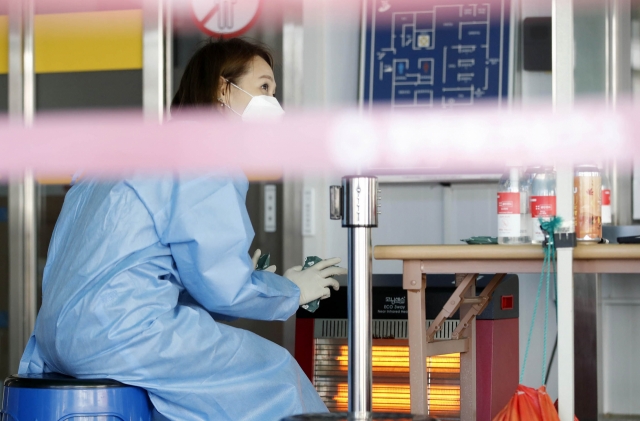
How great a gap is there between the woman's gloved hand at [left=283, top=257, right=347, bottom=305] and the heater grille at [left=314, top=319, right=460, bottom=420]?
0.64m

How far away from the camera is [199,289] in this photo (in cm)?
164

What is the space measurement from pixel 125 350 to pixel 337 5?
2.29 metres

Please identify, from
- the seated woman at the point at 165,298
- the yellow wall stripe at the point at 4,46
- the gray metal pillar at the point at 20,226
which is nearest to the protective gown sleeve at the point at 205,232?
the seated woman at the point at 165,298

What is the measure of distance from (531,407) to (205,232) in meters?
0.73

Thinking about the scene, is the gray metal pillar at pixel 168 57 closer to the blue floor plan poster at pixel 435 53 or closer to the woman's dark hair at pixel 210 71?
the blue floor plan poster at pixel 435 53

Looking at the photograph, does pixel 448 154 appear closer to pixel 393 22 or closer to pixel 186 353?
pixel 393 22

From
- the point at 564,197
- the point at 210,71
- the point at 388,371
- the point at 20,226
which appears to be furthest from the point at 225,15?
the point at 564,197

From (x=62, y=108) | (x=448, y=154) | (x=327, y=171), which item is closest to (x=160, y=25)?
(x=62, y=108)

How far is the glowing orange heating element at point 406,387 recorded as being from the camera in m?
2.42

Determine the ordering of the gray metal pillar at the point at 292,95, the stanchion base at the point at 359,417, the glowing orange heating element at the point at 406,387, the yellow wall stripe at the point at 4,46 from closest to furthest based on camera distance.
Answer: the stanchion base at the point at 359,417 < the glowing orange heating element at the point at 406,387 < the gray metal pillar at the point at 292,95 < the yellow wall stripe at the point at 4,46

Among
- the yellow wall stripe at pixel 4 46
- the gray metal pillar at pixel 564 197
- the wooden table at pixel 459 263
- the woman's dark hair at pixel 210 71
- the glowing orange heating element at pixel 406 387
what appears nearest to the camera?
the gray metal pillar at pixel 564 197

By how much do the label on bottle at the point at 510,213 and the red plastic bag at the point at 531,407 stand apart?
0.34 m

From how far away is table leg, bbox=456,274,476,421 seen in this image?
2.31m

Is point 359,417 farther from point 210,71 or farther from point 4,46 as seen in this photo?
point 4,46
